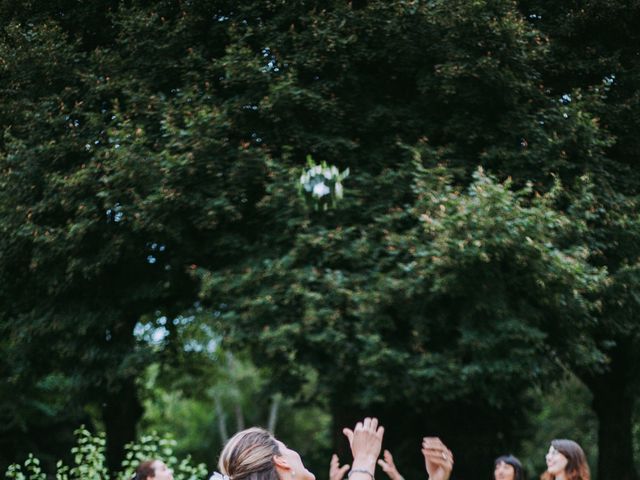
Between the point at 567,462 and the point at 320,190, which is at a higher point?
the point at 320,190

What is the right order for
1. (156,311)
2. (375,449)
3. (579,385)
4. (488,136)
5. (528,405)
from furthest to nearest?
(579,385)
(528,405)
(156,311)
(488,136)
(375,449)

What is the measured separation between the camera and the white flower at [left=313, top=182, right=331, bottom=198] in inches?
447

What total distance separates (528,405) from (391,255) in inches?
309

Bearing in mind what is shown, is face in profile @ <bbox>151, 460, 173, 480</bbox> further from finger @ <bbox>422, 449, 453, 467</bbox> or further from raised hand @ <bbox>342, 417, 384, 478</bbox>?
raised hand @ <bbox>342, 417, 384, 478</bbox>

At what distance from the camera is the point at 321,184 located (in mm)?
11344

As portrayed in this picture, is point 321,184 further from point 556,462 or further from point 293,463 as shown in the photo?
point 293,463

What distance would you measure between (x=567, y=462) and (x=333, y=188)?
18.6ft

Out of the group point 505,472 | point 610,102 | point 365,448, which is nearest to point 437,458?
point 365,448

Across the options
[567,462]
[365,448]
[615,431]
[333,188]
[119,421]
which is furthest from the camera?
[119,421]

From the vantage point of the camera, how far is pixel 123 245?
520 inches

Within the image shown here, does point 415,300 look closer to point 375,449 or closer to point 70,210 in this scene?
point 70,210

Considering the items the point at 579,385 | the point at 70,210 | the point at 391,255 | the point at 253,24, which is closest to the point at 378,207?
the point at 391,255

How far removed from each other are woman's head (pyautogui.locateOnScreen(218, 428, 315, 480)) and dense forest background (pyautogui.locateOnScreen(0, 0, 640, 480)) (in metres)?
7.85

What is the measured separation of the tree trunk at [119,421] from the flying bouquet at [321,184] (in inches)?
269
